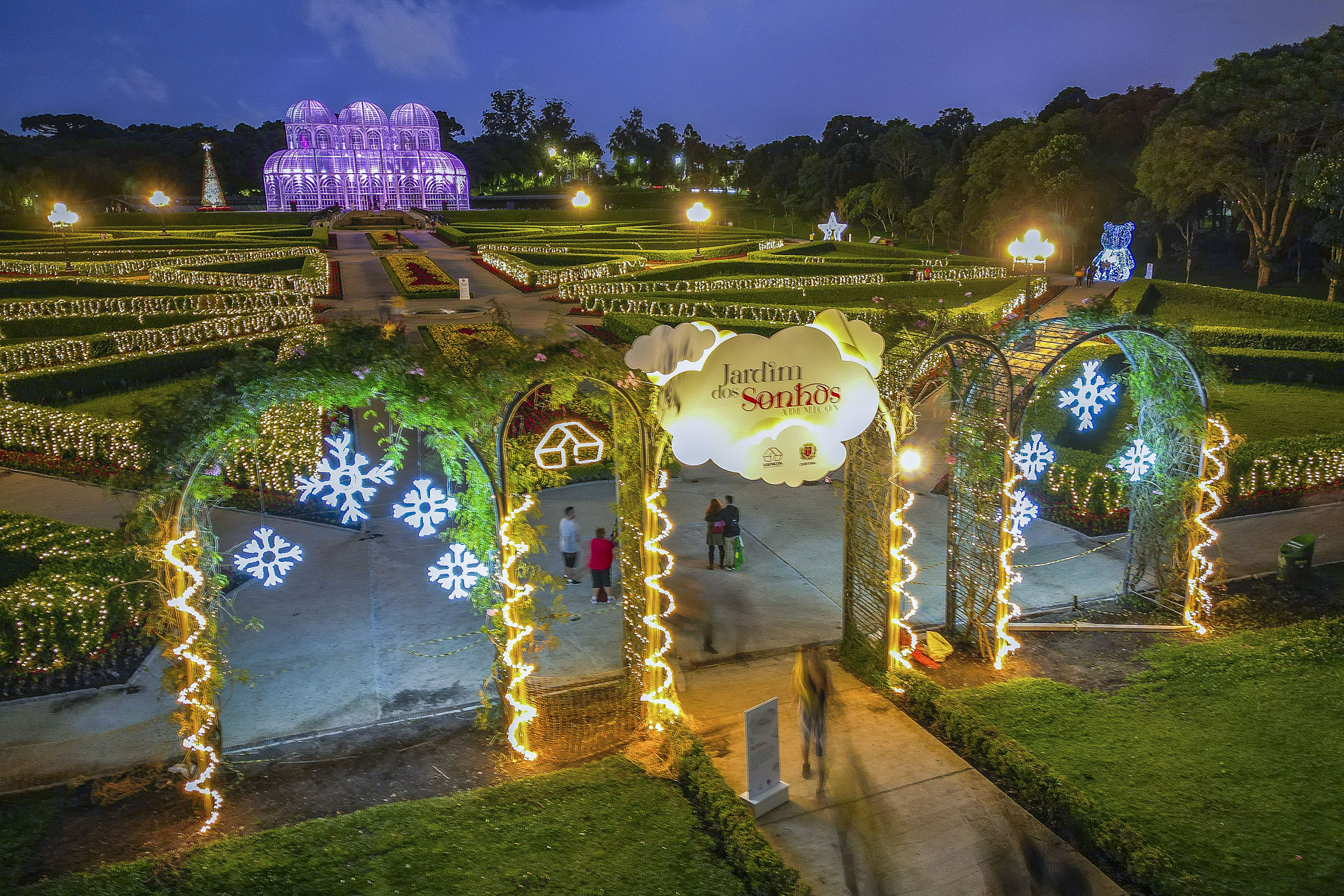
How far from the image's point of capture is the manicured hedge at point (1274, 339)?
77.7ft

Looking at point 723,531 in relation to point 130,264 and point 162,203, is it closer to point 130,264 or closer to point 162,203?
point 130,264

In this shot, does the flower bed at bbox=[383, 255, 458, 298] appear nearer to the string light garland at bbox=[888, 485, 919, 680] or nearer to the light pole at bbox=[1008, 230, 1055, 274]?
the light pole at bbox=[1008, 230, 1055, 274]

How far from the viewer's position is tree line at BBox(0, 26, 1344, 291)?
33812 millimetres

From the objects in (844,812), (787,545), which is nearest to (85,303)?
(787,545)

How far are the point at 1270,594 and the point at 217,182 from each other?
9272 centimetres

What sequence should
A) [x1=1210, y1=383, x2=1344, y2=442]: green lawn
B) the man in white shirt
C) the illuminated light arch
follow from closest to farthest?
the illuminated light arch
the man in white shirt
[x1=1210, y1=383, x2=1344, y2=442]: green lawn

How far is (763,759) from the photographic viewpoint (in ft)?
23.0

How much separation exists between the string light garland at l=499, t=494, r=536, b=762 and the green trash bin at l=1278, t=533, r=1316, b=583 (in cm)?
977

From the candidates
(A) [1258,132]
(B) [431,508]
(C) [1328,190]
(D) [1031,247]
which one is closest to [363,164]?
(A) [1258,132]

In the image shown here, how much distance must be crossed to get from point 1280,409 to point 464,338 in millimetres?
18056

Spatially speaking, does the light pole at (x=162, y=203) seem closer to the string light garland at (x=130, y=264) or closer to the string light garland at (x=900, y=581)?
the string light garland at (x=130, y=264)

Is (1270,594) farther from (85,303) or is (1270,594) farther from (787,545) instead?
(85,303)

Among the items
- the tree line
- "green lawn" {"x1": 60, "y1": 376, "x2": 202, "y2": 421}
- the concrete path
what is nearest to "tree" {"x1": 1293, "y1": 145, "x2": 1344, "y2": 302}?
the tree line

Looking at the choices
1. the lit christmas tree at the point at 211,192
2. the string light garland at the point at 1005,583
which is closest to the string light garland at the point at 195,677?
the string light garland at the point at 1005,583
